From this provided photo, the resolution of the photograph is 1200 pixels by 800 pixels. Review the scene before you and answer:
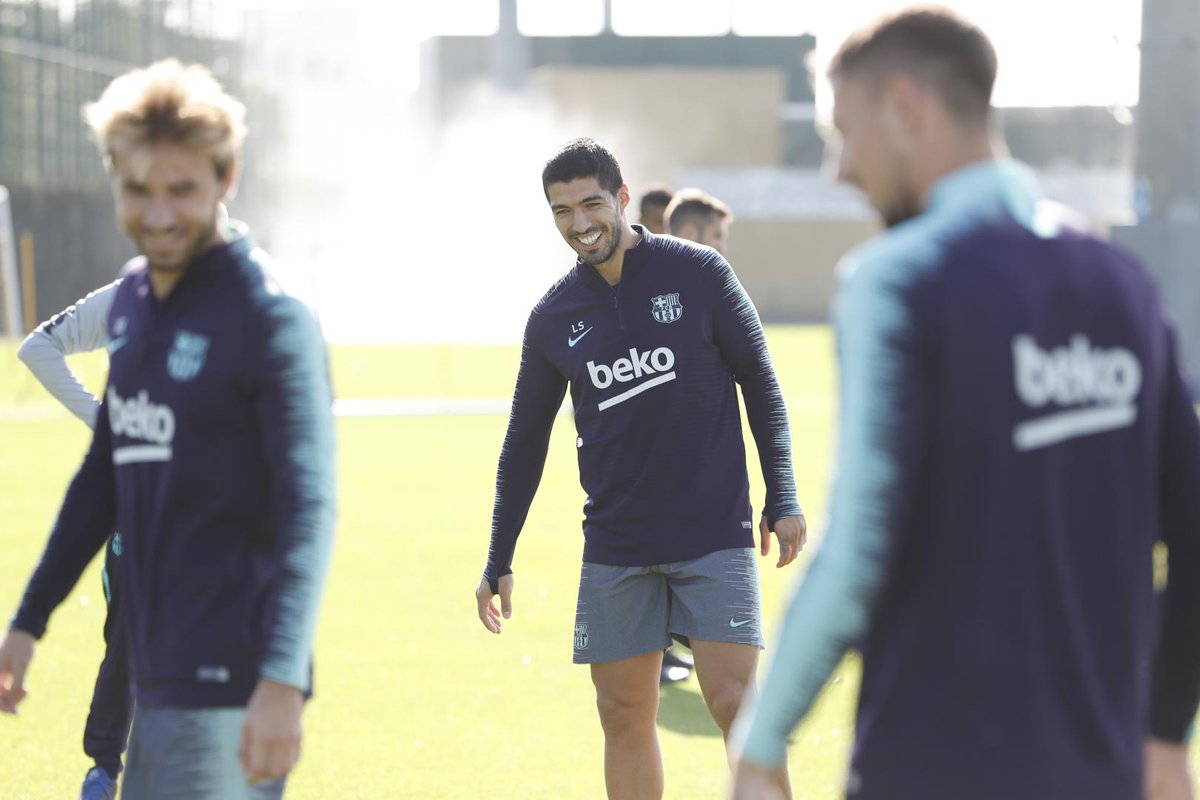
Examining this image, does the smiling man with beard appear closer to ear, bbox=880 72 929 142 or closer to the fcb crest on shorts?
the fcb crest on shorts

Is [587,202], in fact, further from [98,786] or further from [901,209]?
[901,209]

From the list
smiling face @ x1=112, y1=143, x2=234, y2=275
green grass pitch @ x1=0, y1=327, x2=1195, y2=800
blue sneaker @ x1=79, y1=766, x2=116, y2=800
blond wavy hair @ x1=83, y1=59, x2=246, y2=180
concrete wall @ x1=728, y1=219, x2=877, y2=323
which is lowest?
concrete wall @ x1=728, y1=219, x2=877, y2=323

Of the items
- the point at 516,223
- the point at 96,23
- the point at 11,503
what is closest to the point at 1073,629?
the point at 11,503

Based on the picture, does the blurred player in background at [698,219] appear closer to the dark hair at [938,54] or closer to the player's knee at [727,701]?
the player's knee at [727,701]

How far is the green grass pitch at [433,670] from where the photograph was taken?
705 centimetres

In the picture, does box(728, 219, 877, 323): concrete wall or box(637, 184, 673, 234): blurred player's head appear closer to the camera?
box(637, 184, 673, 234): blurred player's head

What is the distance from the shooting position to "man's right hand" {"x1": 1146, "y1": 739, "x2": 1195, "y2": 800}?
9.85 feet

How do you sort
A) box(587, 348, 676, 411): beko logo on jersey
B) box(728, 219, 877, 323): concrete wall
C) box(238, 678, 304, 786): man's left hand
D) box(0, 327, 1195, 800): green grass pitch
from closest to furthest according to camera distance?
1. box(238, 678, 304, 786): man's left hand
2. box(587, 348, 676, 411): beko logo on jersey
3. box(0, 327, 1195, 800): green grass pitch
4. box(728, 219, 877, 323): concrete wall

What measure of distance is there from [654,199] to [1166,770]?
6.78 meters

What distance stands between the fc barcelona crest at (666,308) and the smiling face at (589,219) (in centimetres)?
22

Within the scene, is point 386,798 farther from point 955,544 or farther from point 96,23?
point 96,23

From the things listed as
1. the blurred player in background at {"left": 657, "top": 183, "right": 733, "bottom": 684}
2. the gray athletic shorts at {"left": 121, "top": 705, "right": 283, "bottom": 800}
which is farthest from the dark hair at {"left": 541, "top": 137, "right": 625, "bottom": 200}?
the gray athletic shorts at {"left": 121, "top": 705, "right": 283, "bottom": 800}

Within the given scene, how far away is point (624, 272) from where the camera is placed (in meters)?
5.68

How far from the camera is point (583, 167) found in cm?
567
